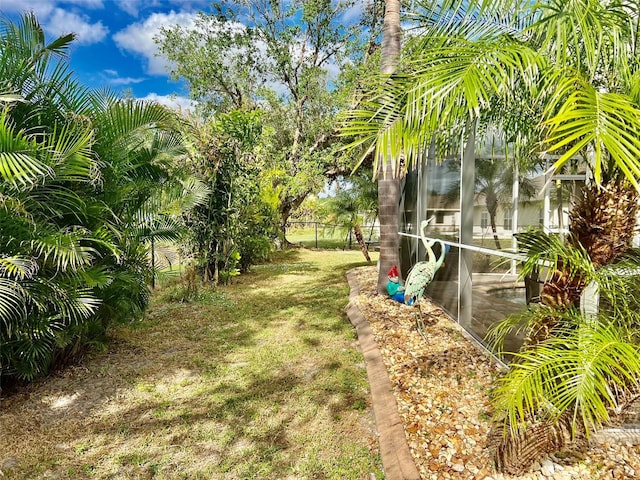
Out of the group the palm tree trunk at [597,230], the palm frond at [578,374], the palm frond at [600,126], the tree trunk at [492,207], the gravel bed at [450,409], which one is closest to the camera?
the palm frond at [600,126]

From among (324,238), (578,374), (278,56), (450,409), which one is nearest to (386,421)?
(450,409)

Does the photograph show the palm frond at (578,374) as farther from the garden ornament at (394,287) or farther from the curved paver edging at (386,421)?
the garden ornament at (394,287)

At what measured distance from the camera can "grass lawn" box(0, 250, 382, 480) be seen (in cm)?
242

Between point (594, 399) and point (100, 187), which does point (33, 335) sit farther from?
point (594, 399)

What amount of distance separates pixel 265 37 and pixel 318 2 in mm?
2215

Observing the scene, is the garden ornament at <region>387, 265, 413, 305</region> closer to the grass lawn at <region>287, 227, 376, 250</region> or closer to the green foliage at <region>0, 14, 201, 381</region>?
the green foliage at <region>0, 14, 201, 381</region>

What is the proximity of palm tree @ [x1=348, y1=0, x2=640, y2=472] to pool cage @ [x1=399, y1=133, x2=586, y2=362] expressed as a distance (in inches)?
60.0

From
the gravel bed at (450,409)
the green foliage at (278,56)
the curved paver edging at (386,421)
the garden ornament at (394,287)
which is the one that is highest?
the green foliage at (278,56)

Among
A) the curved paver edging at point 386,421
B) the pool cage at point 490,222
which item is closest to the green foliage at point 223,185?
the pool cage at point 490,222

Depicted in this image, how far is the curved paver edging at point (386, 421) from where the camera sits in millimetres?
2178

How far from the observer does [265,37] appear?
13750mm

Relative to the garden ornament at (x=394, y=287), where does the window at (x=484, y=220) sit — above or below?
above

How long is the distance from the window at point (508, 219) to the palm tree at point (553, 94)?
2211 millimetres

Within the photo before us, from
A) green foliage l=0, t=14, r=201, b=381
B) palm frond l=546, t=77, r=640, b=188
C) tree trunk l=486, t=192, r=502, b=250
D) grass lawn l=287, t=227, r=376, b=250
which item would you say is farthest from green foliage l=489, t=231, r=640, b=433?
grass lawn l=287, t=227, r=376, b=250
